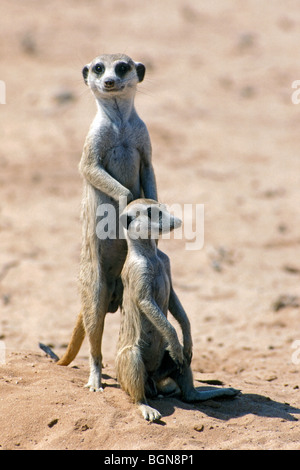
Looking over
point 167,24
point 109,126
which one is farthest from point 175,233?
point 167,24

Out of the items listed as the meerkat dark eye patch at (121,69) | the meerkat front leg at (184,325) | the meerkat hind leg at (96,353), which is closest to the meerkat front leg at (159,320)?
the meerkat front leg at (184,325)

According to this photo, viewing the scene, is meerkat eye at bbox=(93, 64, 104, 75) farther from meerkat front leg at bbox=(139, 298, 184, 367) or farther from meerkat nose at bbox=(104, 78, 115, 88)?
meerkat front leg at bbox=(139, 298, 184, 367)

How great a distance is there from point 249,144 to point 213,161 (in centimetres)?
101

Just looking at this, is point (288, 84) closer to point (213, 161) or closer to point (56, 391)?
point (213, 161)

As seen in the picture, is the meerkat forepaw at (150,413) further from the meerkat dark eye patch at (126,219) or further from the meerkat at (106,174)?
the meerkat dark eye patch at (126,219)

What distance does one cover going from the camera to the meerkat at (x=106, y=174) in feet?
16.3

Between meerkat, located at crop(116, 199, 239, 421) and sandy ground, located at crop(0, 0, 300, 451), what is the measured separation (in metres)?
0.15

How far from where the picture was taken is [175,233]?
929 cm

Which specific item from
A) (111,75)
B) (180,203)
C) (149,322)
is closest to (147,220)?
(149,322)

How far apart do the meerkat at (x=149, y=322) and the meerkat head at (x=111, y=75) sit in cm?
83

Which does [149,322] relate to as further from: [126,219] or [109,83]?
[109,83]

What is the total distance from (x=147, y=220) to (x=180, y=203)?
5430 mm

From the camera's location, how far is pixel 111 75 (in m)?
4.88
